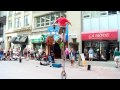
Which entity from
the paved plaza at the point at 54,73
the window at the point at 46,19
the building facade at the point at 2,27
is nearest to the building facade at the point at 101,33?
the window at the point at 46,19

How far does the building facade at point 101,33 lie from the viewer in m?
28.4

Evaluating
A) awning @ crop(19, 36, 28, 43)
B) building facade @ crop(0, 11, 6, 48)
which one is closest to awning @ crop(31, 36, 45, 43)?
awning @ crop(19, 36, 28, 43)

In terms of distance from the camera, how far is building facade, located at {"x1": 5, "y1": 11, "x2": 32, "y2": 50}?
45.9 m

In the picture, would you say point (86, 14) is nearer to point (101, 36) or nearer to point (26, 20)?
point (101, 36)

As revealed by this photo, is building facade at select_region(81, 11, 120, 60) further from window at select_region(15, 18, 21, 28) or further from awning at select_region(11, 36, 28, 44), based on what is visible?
window at select_region(15, 18, 21, 28)

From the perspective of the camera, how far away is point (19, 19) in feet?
163

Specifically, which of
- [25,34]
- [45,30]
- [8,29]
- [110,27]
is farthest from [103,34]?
[8,29]

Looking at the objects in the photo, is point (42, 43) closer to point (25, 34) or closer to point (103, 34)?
point (25, 34)

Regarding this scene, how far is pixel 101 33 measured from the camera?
29.4 meters

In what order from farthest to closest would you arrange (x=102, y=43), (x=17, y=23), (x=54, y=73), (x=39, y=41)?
(x=17, y=23) → (x=39, y=41) → (x=102, y=43) → (x=54, y=73)

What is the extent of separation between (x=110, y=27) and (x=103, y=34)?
0.93m

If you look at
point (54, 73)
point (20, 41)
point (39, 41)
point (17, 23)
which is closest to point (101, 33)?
point (54, 73)

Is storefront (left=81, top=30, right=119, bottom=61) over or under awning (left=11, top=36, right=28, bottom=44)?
under

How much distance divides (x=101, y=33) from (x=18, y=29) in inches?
890
